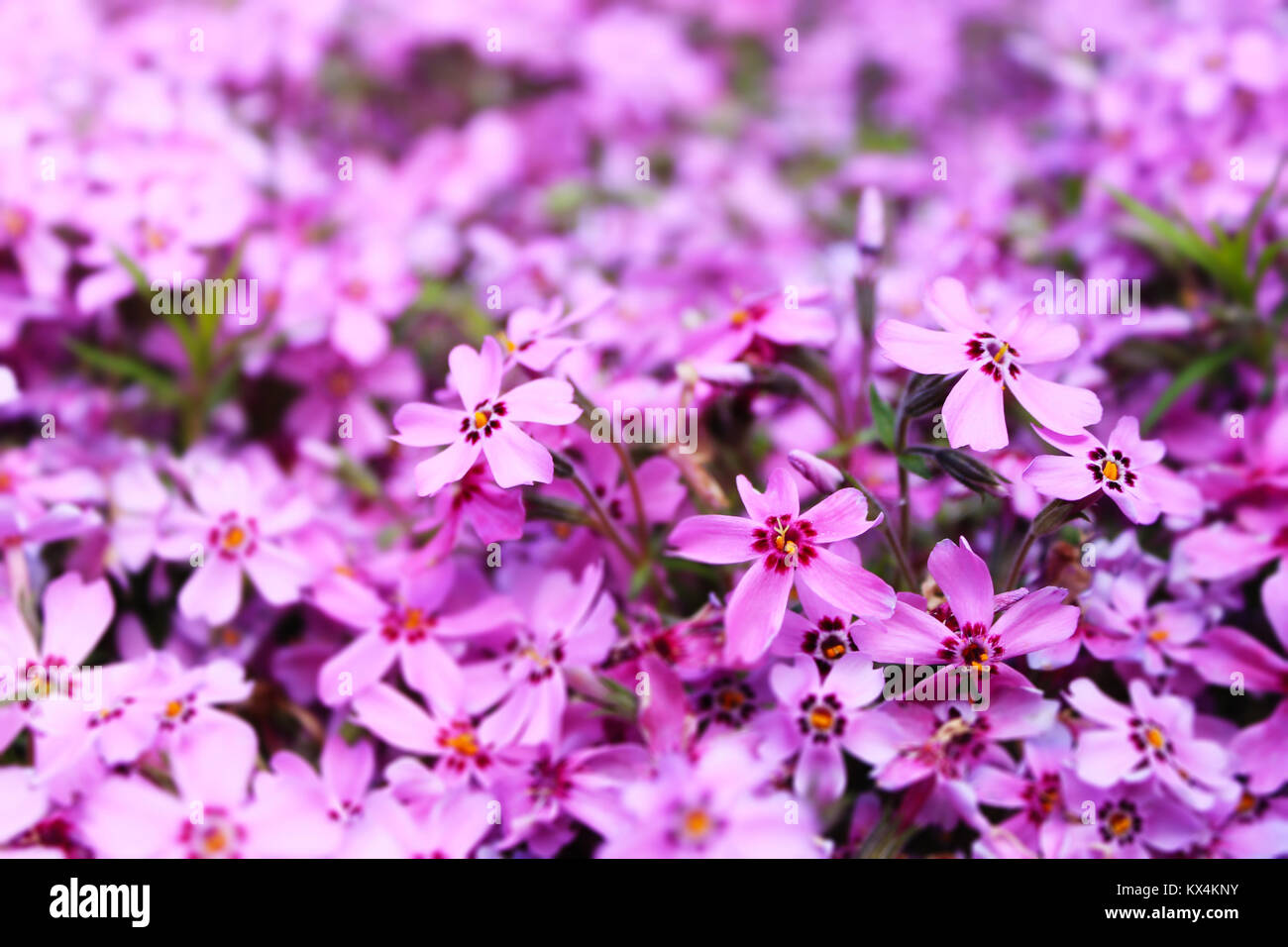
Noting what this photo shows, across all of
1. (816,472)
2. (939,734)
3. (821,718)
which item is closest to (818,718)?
(821,718)

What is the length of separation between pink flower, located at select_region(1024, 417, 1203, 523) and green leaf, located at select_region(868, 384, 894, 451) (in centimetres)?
16

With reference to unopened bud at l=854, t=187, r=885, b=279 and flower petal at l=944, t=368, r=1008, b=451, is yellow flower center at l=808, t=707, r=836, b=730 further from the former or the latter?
unopened bud at l=854, t=187, r=885, b=279

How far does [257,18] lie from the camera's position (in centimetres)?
196

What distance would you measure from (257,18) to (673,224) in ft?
2.98

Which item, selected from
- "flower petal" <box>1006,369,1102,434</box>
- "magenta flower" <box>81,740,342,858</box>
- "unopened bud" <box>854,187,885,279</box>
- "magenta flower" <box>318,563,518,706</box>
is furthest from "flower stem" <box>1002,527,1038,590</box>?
"magenta flower" <box>81,740,342,858</box>

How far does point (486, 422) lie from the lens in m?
1.01

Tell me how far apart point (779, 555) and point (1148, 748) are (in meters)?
0.46

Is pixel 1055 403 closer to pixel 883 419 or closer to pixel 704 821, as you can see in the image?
pixel 883 419

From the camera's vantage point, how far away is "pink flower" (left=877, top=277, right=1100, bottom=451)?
3.16 ft

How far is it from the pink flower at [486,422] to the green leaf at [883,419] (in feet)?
1.08

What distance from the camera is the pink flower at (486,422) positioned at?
0.97m

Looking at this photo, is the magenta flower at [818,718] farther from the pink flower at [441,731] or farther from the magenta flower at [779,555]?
the pink flower at [441,731]
